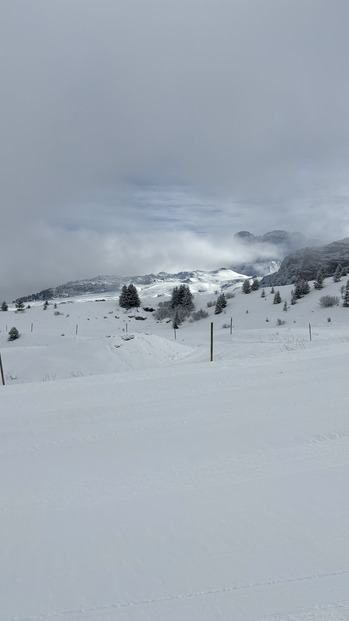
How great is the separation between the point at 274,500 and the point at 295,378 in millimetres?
3509

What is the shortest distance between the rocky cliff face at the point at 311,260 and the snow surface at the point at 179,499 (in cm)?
11144

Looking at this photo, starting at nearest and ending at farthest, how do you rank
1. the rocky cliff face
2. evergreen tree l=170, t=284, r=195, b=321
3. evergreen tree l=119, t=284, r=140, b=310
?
evergreen tree l=170, t=284, r=195, b=321, evergreen tree l=119, t=284, r=140, b=310, the rocky cliff face

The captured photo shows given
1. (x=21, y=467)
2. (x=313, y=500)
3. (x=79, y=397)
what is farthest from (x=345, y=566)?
(x=79, y=397)

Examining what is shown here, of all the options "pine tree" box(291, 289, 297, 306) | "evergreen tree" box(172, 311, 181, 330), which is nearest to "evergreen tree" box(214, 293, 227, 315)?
"evergreen tree" box(172, 311, 181, 330)

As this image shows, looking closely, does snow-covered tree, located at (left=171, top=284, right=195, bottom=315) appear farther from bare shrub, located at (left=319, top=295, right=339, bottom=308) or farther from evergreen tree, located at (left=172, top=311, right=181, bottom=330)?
bare shrub, located at (left=319, top=295, right=339, bottom=308)

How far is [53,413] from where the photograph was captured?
487 centimetres

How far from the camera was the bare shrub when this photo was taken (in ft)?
130

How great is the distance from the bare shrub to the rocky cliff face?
71.6 metres

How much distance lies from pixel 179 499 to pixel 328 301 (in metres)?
42.5

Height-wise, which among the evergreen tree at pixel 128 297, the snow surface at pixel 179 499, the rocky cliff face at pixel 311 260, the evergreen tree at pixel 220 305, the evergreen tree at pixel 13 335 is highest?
the rocky cliff face at pixel 311 260

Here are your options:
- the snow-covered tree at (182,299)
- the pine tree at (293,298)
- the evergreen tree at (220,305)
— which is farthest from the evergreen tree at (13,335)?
the pine tree at (293,298)

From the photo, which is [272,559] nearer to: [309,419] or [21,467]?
[309,419]

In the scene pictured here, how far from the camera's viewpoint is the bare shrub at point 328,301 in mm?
39625

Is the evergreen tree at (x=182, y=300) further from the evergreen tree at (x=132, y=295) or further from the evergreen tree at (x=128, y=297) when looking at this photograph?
the evergreen tree at (x=128, y=297)
